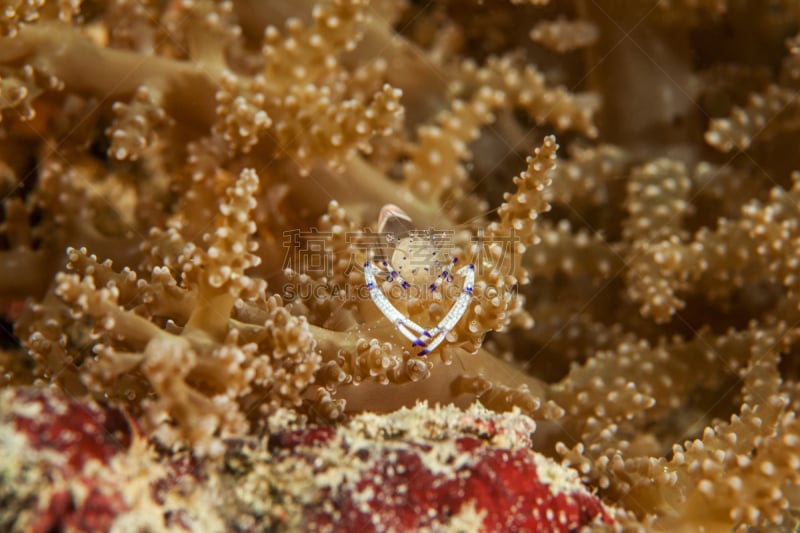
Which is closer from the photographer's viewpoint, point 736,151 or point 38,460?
point 38,460

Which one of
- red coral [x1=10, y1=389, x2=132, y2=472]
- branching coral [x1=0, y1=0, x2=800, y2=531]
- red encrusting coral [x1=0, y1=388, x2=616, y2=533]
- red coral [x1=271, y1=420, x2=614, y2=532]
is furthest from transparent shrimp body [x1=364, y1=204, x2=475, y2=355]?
red coral [x1=10, y1=389, x2=132, y2=472]

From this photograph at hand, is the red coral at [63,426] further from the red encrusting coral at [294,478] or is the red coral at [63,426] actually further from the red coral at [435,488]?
the red coral at [435,488]

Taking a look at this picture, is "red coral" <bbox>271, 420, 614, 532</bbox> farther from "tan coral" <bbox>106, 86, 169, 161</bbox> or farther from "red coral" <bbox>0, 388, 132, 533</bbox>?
"tan coral" <bbox>106, 86, 169, 161</bbox>

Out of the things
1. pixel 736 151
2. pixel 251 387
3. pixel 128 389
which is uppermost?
pixel 736 151

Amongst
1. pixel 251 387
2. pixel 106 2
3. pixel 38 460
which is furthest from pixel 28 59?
pixel 38 460

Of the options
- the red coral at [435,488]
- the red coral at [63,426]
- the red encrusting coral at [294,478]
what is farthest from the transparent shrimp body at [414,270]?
the red coral at [63,426]

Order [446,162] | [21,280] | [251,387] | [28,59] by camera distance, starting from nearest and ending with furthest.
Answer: [251,387], [28,59], [21,280], [446,162]

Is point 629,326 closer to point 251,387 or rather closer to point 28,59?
point 251,387
